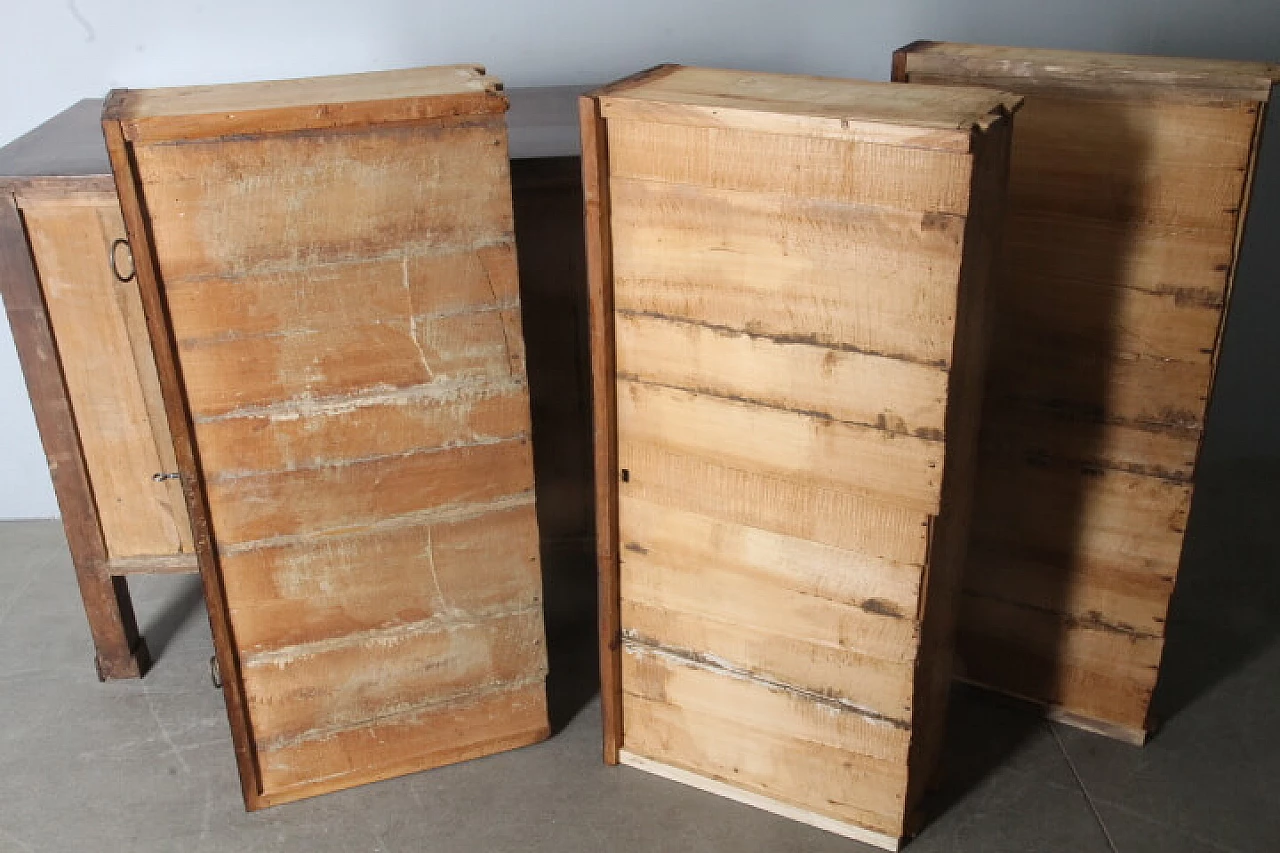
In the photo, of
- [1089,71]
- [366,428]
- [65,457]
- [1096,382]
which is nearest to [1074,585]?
[1096,382]

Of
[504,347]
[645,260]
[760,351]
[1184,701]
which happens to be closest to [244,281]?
[504,347]

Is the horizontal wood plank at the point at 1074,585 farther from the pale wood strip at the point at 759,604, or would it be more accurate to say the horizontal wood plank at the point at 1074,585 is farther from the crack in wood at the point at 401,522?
the crack in wood at the point at 401,522

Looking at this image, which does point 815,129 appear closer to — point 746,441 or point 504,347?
point 746,441

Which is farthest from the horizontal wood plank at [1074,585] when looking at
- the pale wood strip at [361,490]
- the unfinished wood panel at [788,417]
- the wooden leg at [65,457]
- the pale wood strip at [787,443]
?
the wooden leg at [65,457]

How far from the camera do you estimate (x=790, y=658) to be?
232 centimetres

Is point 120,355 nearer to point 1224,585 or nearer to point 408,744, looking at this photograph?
point 408,744

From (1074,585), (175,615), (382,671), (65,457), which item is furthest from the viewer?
(175,615)

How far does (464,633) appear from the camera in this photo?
98.9 inches

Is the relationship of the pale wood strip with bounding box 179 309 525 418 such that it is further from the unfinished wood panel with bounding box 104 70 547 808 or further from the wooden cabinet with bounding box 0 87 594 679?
the wooden cabinet with bounding box 0 87 594 679

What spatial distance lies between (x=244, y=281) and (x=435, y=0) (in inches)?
52.7

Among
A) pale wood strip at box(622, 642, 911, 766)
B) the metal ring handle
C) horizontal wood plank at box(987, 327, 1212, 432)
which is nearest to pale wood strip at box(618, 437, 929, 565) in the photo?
pale wood strip at box(622, 642, 911, 766)

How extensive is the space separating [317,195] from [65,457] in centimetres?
108

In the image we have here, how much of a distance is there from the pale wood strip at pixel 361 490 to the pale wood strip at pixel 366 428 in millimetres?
24

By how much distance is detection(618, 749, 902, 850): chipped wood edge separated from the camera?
2.39 m
